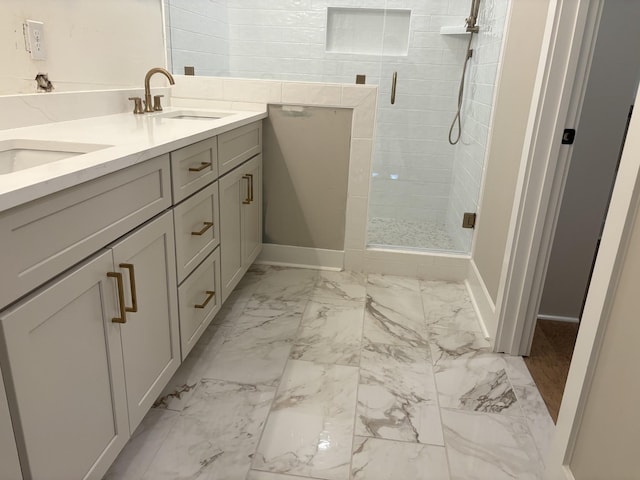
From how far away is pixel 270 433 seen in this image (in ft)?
4.86

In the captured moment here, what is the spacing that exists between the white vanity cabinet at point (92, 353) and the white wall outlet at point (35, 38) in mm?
792

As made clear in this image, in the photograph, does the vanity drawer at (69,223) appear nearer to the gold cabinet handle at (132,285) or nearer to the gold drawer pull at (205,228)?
the gold cabinet handle at (132,285)

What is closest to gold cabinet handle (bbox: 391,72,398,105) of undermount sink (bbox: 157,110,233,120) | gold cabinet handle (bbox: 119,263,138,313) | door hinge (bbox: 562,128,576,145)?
undermount sink (bbox: 157,110,233,120)

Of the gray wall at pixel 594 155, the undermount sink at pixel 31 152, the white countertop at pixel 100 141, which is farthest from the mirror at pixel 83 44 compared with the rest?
the gray wall at pixel 594 155

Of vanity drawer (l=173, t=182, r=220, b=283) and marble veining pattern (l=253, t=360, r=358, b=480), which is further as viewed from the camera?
vanity drawer (l=173, t=182, r=220, b=283)

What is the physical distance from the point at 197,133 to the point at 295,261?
133cm

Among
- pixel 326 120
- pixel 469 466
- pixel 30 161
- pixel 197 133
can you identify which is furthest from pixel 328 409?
pixel 326 120

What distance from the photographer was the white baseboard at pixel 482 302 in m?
2.06

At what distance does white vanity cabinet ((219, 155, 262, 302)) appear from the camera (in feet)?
6.59

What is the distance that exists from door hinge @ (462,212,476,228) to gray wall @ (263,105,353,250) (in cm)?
70

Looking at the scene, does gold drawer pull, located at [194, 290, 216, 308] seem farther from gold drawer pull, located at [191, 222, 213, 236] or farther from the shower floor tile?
the shower floor tile

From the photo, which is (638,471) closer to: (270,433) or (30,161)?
(270,433)

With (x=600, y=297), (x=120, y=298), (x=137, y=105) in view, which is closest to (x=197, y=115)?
(x=137, y=105)

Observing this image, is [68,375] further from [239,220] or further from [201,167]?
[239,220]
